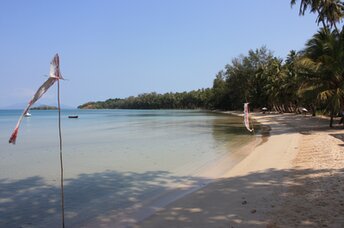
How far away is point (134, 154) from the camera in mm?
17375

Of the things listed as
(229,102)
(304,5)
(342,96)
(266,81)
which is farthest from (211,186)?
(229,102)

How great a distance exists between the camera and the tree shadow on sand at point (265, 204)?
5770 mm

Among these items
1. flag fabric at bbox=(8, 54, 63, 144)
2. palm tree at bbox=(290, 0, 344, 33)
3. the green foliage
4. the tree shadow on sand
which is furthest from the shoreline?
the green foliage

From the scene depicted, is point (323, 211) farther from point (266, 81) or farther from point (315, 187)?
point (266, 81)

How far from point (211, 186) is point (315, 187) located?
2.57 m

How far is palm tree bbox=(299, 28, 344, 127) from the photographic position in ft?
75.8

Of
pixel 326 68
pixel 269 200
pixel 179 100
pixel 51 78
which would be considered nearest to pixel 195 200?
pixel 269 200

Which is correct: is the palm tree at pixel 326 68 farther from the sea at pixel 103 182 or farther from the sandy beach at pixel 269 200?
the sandy beach at pixel 269 200

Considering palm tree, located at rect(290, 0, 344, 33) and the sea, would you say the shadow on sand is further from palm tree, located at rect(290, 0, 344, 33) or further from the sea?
palm tree, located at rect(290, 0, 344, 33)

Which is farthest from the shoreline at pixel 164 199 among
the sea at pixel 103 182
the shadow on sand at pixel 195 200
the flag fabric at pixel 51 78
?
the flag fabric at pixel 51 78

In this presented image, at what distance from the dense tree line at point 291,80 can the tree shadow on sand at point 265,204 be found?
52.1 ft

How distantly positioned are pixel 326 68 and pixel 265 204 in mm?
19310

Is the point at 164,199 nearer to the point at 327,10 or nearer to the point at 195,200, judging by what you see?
the point at 195,200

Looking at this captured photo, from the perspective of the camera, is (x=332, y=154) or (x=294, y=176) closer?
(x=294, y=176)
